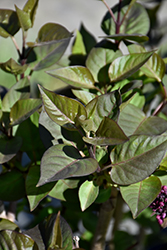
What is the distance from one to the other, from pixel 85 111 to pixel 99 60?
18 cm

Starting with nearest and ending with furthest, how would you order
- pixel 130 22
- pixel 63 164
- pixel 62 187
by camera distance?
pixel 63 164, pixel 62 187, pixel 130 22

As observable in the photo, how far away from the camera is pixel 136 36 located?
0.52m

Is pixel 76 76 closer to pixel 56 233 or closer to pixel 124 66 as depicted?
pixel 124 66

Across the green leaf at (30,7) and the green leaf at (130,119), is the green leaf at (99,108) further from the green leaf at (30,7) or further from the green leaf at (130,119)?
the green leaf at (30,7)

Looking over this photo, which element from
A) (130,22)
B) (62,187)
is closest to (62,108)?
(62,187)

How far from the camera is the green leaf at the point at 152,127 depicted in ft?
1.58

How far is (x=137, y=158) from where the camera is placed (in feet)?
1.43

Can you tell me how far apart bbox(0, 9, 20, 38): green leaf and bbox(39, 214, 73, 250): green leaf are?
313mm

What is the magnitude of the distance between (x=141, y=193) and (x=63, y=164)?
0.12 meters

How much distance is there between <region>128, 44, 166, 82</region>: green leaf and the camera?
557 millimetres

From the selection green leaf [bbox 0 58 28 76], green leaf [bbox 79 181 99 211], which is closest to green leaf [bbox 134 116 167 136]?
green leaf [bbox 79 181 99 211]

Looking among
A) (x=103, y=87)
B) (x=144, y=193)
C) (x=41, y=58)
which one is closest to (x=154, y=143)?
(x=144, y=193)

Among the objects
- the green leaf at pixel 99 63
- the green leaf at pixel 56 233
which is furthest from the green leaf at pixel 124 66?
the green leaf at pixel 56 233

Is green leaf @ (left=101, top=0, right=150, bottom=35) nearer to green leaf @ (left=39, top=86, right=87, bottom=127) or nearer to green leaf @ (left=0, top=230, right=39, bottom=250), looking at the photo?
green leaf @ (left=39, top=86, right=87, bottom=127)
